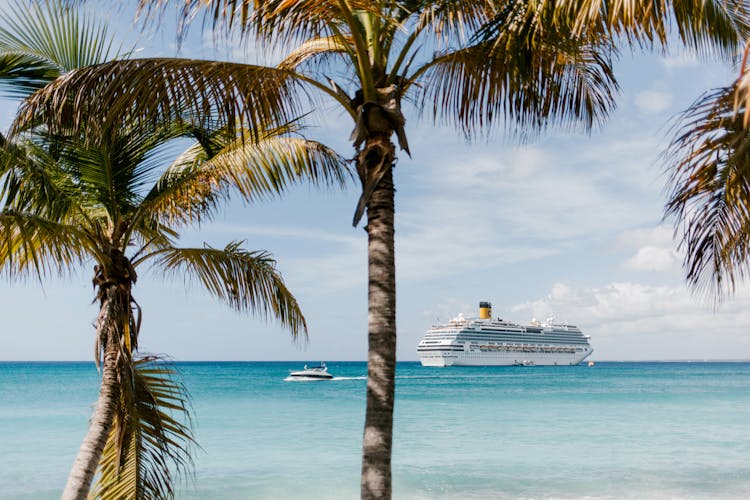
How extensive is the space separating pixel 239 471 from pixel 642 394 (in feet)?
100

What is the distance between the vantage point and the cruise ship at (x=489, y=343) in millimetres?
73688

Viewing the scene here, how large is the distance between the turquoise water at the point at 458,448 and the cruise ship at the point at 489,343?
37933 millimetres

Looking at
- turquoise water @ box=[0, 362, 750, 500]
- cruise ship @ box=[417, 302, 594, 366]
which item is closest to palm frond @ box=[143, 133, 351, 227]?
turquoise water @ box=[0, 362, 750, 500]

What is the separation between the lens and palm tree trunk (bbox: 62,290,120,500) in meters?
4.96

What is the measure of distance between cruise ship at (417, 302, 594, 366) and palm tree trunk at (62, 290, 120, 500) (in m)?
69.4

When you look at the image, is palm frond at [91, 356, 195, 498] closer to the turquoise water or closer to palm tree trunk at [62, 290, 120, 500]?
palm tree trunk at [62, 290, 120, 500]

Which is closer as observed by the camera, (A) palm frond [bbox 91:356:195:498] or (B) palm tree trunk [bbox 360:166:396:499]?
(B) palm tree trunk [bbox 360:166:396:499]

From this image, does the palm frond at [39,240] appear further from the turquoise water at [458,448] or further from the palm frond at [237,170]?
the turquoise water at [458,448]

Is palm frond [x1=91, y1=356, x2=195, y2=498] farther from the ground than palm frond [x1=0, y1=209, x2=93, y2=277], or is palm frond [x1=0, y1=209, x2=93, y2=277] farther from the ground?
palm frond [x1=0, y1=209, x2=93, y2=277]

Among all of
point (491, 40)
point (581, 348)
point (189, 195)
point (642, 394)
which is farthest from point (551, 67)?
point (581, 348)

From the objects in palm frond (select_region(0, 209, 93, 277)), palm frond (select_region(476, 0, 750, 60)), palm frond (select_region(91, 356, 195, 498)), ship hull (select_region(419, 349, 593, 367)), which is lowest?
ship hull (select_region(419, 349, 593, 367))

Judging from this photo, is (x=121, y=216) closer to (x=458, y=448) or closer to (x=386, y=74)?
(x=386, y=74)

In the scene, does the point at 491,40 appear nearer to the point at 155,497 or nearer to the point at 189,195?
the point at 189,195

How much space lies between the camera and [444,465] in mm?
16578
